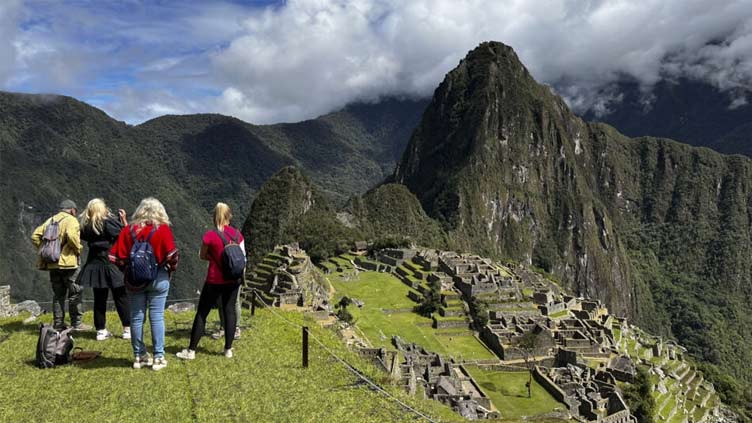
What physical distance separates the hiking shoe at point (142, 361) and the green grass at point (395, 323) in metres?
20.2

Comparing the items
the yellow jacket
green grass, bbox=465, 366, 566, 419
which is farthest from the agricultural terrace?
the yellow jacket

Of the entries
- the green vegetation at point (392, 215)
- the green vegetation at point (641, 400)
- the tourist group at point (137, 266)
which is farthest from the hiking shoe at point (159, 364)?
the green vegetation at point (392, 215)

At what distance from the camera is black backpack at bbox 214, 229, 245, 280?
894cm

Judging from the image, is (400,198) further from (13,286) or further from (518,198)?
(13,286)

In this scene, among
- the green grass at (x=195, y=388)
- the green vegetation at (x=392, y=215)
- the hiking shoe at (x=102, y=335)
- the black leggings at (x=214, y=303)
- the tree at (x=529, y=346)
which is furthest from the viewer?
the green vegetation at (x=392, y=215)

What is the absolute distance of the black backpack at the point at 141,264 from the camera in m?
8.19

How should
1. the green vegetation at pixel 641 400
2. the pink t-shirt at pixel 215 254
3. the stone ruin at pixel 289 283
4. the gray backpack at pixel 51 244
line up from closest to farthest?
the pink t-shirt at pixel 215 254
the gray backpack at pixel 51 244
the stone ruin at pixel 289 283
the green vegetation at pixel 641 400

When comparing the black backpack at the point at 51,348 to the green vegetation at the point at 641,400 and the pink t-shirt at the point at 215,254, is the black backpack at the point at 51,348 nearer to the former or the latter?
the pink t-shirt at the point at 215,254

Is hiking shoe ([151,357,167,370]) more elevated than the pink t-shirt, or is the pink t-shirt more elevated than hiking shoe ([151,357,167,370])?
the pink t-shirt

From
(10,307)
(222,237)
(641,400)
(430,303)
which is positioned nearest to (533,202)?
(430,303)

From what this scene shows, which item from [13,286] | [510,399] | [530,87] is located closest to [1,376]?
[510,399]

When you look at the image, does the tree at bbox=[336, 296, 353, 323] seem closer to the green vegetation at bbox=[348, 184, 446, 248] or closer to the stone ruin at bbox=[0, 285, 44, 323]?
the stone ruin at bbox=[0, 285, 44, 323]

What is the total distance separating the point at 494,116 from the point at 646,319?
230ft

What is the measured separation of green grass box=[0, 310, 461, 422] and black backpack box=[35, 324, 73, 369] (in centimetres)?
14
